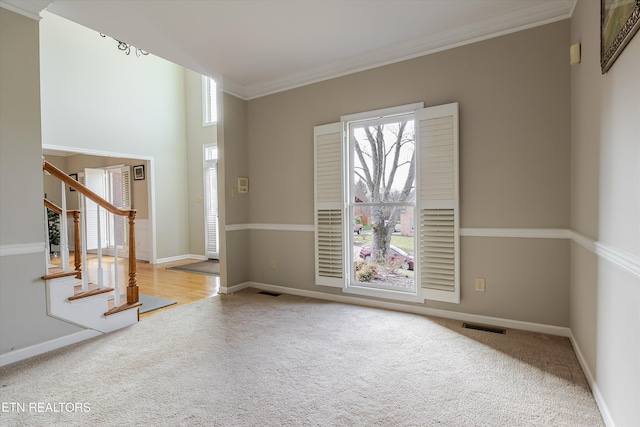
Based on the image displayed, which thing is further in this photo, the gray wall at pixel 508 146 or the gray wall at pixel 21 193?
the gray wall at pixel 508 146

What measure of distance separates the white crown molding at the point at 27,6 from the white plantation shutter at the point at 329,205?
2451 mm

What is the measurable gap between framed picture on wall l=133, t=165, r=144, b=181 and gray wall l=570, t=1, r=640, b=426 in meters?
6.71

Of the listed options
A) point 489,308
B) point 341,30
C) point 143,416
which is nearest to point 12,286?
point 143,416

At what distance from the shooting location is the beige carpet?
5.37ft

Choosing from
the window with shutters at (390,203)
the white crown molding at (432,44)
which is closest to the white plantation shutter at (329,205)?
the window with shutters at (390,203)

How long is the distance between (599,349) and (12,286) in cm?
374

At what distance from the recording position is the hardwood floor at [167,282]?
12.8 ft

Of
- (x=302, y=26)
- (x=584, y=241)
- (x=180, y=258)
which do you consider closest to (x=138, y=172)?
(x=180, y=258)

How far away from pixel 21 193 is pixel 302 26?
2560 mm

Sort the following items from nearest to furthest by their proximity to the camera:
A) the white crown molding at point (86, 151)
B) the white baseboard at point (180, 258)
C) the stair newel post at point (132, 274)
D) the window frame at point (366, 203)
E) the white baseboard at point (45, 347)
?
the white baseboard at point (45, 347) < the stair newel post at point (132, 274) < the window frame at point (366, 203) < the white crown molding at point (86, 151) < the white baseboard at point (180, 258)

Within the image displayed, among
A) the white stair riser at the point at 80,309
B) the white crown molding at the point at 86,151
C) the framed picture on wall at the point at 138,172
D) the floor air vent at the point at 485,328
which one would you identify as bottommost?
the floor air vent at the point at 485,328

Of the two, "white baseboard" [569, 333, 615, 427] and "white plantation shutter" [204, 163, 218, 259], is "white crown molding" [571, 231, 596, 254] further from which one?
"white plantation shutter" [204, 163, 218, 259]

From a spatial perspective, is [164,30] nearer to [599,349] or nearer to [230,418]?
[230,418]

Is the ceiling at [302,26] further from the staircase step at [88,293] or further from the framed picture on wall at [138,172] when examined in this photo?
the framed picture on wall at [138,172]
